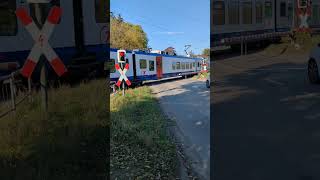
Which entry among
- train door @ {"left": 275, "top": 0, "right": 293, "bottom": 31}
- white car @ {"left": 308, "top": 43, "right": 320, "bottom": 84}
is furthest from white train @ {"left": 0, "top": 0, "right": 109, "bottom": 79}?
white car @ {"left": 308, "top": 43, "right": 320, "bottom": 84}

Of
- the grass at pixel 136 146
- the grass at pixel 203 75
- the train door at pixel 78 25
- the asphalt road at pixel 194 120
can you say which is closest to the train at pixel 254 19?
the grass at pixel 203 75

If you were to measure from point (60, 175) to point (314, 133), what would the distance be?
257cm

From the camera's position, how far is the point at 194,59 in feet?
9.18

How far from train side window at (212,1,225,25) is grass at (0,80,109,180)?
76 cm

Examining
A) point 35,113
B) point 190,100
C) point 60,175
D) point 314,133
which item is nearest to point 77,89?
point 35,113

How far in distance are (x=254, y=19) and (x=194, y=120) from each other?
1308 mm

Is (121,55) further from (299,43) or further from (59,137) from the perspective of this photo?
(299,43)

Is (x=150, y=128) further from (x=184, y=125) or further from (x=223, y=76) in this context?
(x=223, y=76)

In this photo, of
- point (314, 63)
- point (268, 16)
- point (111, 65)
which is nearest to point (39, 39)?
point (111, 65)

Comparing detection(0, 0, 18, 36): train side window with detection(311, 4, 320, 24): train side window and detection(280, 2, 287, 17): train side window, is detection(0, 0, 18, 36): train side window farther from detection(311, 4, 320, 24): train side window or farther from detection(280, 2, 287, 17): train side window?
detection(311, 4, 320, 24): train side window

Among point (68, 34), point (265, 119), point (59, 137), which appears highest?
point (68, 34)

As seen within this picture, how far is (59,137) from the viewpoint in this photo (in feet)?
8.36

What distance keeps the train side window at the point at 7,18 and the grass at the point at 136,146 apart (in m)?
1.10

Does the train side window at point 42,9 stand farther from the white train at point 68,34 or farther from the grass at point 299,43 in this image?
the grass at point 299,43
